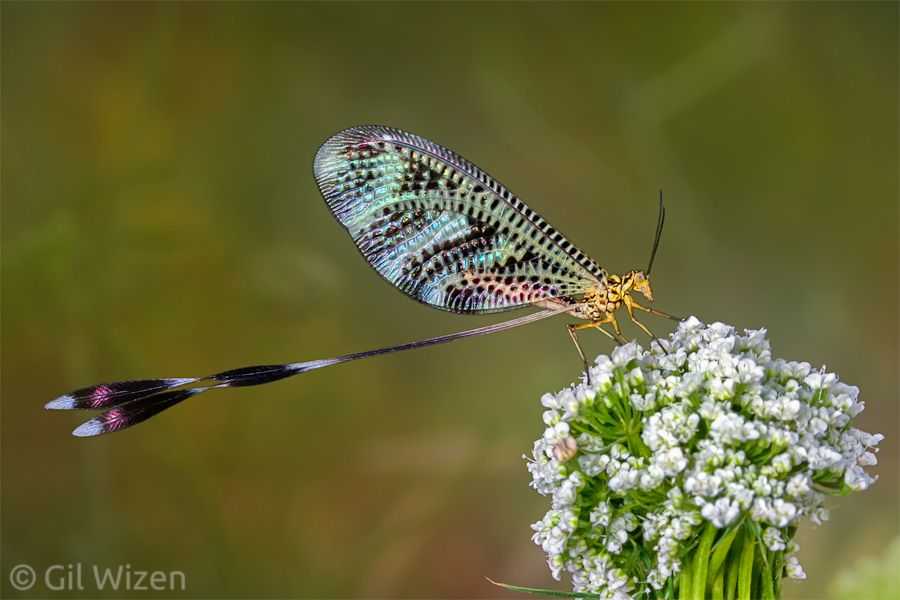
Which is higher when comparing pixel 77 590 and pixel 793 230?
pixel 793 230

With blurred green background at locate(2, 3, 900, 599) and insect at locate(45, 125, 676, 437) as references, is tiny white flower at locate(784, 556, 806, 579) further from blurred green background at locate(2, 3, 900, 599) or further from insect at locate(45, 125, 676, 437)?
blurred green background at locate(2, 3, 900, 599)

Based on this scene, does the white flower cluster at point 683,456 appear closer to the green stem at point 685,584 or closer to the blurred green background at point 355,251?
the green stem at point 685,584

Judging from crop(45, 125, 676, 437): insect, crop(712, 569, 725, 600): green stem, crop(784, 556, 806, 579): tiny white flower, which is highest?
crop(45, 125, 676, 437): insect

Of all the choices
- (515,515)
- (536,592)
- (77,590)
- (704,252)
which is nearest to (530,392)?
(515,515)

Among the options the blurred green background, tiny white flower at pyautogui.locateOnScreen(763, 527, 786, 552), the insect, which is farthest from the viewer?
the blurred green background

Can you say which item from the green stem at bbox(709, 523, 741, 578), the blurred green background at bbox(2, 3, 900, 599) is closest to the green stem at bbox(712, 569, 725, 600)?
the green stem at bbox(709, 523, 741, 578)

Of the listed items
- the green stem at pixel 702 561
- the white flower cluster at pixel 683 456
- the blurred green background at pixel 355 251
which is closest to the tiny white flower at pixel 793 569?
the white flower cluster at pixel 683 456

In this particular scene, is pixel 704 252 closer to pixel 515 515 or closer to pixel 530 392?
pixel 530 392
